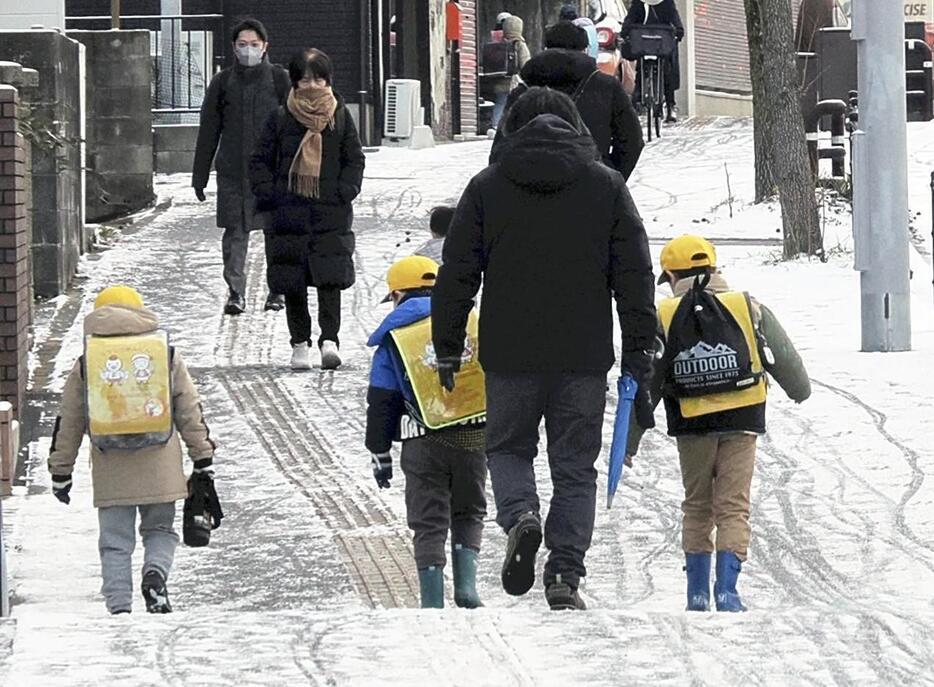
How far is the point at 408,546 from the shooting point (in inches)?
356

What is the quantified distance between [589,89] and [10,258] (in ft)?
9.64

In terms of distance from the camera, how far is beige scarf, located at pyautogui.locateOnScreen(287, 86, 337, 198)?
12.0 metres

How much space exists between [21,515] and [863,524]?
3.49 meters

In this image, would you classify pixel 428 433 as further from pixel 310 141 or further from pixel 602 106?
pixel 310 141

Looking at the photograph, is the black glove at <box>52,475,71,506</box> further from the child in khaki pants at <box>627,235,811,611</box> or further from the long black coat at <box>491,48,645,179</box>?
the long black coat at <box>491,48,645,179</box>

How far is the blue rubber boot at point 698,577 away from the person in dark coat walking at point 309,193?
4.45 m

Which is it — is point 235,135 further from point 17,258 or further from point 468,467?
point 468,467

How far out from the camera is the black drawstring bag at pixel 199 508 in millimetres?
7781

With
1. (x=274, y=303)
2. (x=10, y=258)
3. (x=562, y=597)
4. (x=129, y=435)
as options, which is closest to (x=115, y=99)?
(x=274, y=303)

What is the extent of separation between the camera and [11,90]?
11.1 meters

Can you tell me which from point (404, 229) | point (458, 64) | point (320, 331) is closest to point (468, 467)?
point (320, 331)

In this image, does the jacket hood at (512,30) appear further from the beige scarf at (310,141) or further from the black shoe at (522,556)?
the black shoe at (522,556)

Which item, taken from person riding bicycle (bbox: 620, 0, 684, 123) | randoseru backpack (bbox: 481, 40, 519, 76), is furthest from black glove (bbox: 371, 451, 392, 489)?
randoseru backpack (bbox: 481, 40, 519, 76)

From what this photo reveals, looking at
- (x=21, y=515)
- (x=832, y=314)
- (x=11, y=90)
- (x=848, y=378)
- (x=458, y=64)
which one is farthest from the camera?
(x=458, y=64)
